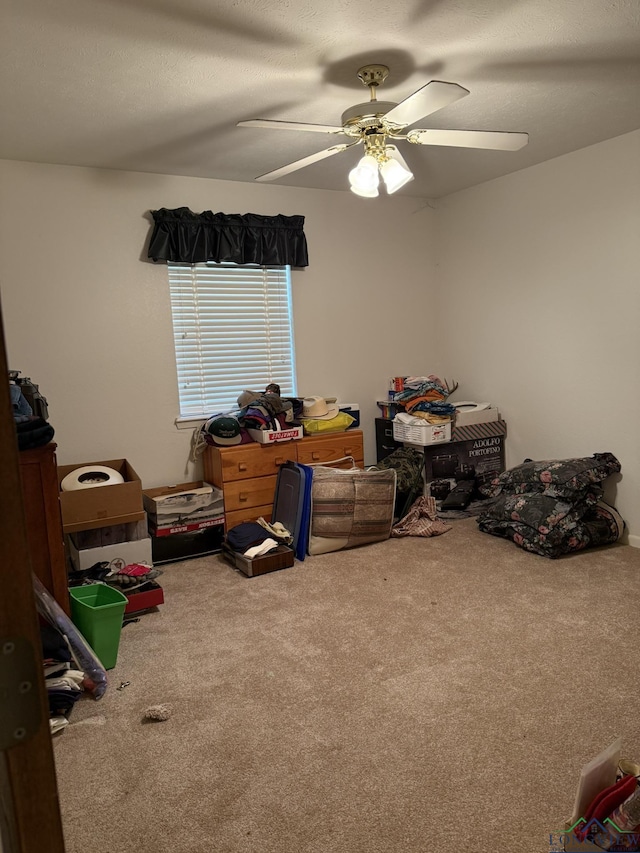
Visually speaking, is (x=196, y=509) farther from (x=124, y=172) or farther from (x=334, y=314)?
(x=124, y=172)

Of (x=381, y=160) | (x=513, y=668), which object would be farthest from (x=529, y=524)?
(x=381, y=160)

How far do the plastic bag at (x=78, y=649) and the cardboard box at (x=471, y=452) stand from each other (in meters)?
2.93

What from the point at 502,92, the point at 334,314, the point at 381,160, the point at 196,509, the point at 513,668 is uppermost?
the point at 502,92

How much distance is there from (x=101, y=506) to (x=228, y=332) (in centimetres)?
171

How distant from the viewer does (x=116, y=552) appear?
11.4ft

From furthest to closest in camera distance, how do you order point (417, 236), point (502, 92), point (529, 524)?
1. point (417, 236)
2. point (529, 524)
3. point (502, 92)

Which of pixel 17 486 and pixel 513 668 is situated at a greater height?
pixel 17 486

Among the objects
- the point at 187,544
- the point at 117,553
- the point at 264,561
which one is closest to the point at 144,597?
the point at 117,553

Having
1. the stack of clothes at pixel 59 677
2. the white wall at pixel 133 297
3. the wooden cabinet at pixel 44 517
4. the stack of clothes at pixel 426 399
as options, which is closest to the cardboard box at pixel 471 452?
the stack of clothes at pixel 426 399

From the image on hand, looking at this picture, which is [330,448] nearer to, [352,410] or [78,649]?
[352,410]

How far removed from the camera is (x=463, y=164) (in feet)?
13.9

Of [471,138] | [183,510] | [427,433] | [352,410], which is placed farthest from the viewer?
[352,410]

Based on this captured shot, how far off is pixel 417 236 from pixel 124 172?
2.51 m

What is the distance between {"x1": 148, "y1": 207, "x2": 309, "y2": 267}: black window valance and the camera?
13.6 ft
